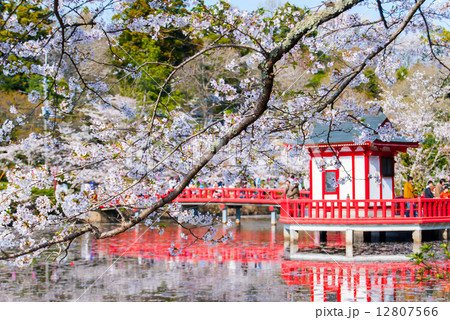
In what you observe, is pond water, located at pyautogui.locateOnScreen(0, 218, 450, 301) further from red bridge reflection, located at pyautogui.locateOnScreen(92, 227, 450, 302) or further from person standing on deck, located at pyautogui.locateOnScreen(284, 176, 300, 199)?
person standing on deck, located at pyautogui.locateOnScreen(284, 176, 300, 199)

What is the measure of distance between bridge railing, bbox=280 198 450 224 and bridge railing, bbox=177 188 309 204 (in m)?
8.05

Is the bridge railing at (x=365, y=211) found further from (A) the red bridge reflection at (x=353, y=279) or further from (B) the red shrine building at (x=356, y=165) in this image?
(A) the red bridge reflection at (x=353, y=279)

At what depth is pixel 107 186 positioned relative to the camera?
8.35 meters

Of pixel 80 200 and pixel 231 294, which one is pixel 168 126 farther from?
pixel 231 294

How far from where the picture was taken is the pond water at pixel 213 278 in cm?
1074

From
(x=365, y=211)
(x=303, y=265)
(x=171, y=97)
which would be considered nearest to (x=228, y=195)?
(x=365, y=211)

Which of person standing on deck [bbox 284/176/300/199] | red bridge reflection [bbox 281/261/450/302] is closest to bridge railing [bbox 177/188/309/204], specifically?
person standing on deck [bbox 284/176/300/199]

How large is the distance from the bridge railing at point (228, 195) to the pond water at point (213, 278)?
8.27 metres

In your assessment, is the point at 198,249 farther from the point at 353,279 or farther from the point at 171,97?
the point at 171,97

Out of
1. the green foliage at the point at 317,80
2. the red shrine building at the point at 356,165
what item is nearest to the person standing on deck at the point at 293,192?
the red shrine building at the point at 356,165

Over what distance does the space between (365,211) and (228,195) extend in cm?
1138

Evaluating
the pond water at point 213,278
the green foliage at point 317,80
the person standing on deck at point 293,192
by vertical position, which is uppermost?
the green foliage at point 317,80

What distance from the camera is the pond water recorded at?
10.7 meters

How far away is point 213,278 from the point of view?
12.8 m
